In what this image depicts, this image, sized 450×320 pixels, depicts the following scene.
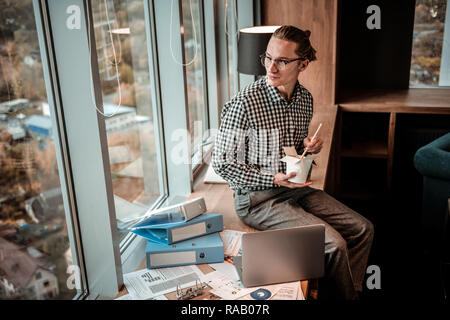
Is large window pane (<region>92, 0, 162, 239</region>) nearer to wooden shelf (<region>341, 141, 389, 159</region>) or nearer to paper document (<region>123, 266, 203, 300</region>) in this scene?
paper document (<region>123, 266, 203, 300</region>)

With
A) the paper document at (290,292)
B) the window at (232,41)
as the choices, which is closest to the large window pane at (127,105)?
the paper document at (290,292)

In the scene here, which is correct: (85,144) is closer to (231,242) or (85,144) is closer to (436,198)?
(231,242)

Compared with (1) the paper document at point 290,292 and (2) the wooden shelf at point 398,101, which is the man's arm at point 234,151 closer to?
(1) the paper document at point 290,292

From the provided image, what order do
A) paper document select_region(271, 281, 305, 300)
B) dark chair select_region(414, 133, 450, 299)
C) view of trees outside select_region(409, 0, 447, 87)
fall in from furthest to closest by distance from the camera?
view of trees outside select_region(409, 0, 447, 87), dark chair select_region(414, 133, 450, 299), paper document select_region(271, 281, 305, 300)

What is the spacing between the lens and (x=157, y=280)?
1.65 m

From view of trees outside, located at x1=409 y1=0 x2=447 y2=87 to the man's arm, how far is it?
280 cm

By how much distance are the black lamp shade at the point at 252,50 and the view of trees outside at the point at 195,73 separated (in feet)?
1.14

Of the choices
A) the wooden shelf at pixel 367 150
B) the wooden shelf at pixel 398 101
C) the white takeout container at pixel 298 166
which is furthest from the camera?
the wooden shelf at pixel 367 150

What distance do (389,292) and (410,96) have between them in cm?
189

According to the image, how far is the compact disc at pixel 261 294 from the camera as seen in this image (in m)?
1.53

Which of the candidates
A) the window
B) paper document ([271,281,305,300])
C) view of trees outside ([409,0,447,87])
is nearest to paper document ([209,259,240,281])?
paper document ([271,281,305,300])

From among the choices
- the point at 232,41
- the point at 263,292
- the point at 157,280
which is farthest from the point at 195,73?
the point at 263,292

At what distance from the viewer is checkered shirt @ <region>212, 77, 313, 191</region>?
1925mm

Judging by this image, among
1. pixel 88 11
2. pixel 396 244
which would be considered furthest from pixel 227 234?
pixel 396 244
